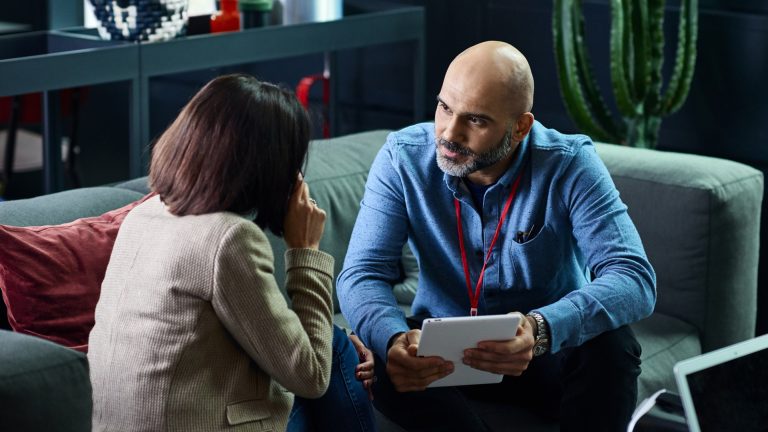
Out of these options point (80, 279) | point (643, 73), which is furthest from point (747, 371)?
point (643, 73)

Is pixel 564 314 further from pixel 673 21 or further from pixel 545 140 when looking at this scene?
pixel 673 21

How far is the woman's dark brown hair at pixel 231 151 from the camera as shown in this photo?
5.08ft

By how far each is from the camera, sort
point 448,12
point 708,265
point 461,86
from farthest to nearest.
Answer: point 448,12 → point 708,265 → point 461,86

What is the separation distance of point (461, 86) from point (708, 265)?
2.78ft

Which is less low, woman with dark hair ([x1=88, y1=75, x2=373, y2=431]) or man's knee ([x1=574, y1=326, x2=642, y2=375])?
woman with dark hair ([x1=88, y1=75, x2=373, y2=431])

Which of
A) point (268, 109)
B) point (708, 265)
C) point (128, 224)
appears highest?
point (268, 109)

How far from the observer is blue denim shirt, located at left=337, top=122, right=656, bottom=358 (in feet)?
6.64

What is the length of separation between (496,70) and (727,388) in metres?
0.80

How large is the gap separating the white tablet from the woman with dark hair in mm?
187

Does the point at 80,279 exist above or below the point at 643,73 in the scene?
below

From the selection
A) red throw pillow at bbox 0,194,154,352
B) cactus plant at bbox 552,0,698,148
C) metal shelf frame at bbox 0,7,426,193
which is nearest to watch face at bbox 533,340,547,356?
red throw pillow at bbox 0,194,154,352

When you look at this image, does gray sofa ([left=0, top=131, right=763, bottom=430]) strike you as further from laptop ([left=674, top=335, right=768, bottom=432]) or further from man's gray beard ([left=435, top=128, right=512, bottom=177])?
laptop ([left=674, top=335, right=768, bottom=432])

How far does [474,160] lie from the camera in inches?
79.7

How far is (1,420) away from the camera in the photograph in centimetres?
137
